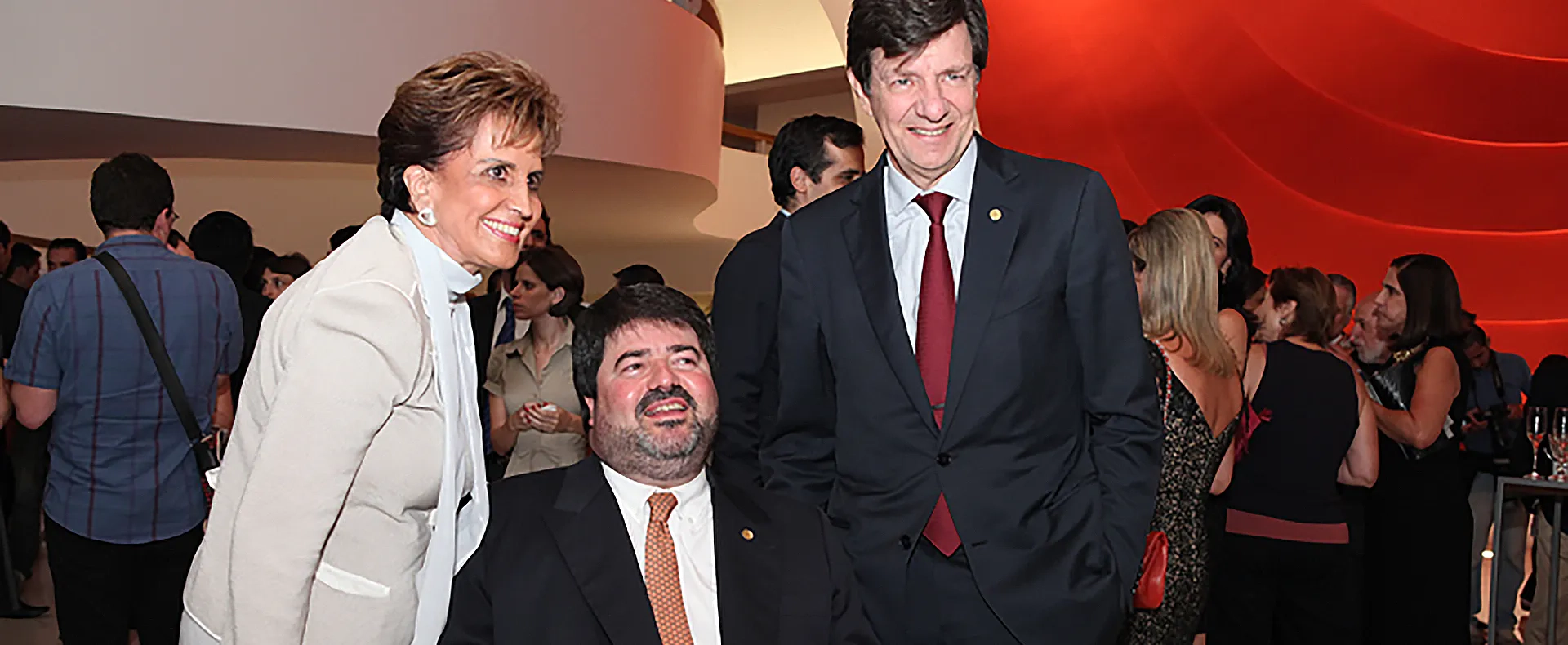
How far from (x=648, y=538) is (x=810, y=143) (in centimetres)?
124

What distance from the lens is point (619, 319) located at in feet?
6.97

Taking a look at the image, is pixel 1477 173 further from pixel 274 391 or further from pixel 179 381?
pixel 274 391

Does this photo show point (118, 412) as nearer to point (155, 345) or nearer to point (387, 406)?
point (155, 345)

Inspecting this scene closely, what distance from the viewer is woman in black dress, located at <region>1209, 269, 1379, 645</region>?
367 centimetres

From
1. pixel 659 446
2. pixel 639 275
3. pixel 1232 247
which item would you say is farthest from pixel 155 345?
pixel 1232 247

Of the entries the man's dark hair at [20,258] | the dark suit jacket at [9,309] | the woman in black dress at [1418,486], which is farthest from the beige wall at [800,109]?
the woman in black dress at [1418,486]

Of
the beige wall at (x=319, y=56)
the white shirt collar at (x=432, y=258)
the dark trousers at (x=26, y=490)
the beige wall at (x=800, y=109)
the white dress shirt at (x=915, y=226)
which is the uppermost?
the beige wall at (x=800, y=109)

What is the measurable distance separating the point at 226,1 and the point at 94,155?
1.88 m

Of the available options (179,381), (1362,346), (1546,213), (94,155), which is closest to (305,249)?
(94,155)

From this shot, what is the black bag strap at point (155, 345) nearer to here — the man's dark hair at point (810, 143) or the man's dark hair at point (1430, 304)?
the man's dark hair at point (810, 143)

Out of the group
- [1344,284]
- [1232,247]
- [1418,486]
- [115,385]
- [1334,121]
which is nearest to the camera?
[115,385]

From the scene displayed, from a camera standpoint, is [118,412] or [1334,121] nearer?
[118,412]

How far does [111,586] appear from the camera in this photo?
3146mm

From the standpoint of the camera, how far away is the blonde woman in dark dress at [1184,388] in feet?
9.59
